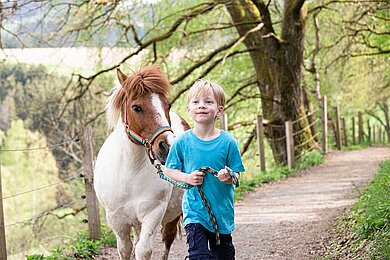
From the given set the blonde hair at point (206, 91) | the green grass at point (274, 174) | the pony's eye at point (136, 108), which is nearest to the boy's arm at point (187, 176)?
the blonde hair at point (206, 91)

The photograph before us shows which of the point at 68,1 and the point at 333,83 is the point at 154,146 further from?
the point at 333,83

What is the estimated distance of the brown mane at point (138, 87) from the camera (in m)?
4.62

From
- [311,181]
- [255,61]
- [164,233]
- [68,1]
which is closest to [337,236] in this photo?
[164,233]

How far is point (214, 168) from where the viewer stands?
3.55 metres

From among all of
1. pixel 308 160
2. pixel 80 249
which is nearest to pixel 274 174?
pixel 308 160

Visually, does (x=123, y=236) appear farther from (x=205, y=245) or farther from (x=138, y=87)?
(x=205, y=245)

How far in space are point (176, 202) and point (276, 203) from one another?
470 centimetres

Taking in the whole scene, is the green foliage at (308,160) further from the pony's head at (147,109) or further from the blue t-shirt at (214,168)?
the blue t-shirt at (214,168)

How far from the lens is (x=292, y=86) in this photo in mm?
15062

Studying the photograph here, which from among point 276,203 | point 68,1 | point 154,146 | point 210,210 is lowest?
point 276,203

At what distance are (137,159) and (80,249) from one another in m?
2.44

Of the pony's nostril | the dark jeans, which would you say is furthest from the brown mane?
the dark jeans

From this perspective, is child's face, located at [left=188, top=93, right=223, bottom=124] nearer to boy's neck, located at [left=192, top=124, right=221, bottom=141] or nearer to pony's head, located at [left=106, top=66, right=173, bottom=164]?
boy's neck, located at [left=192, top=124, right=221, bottom=141]

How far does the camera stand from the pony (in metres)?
4.52
